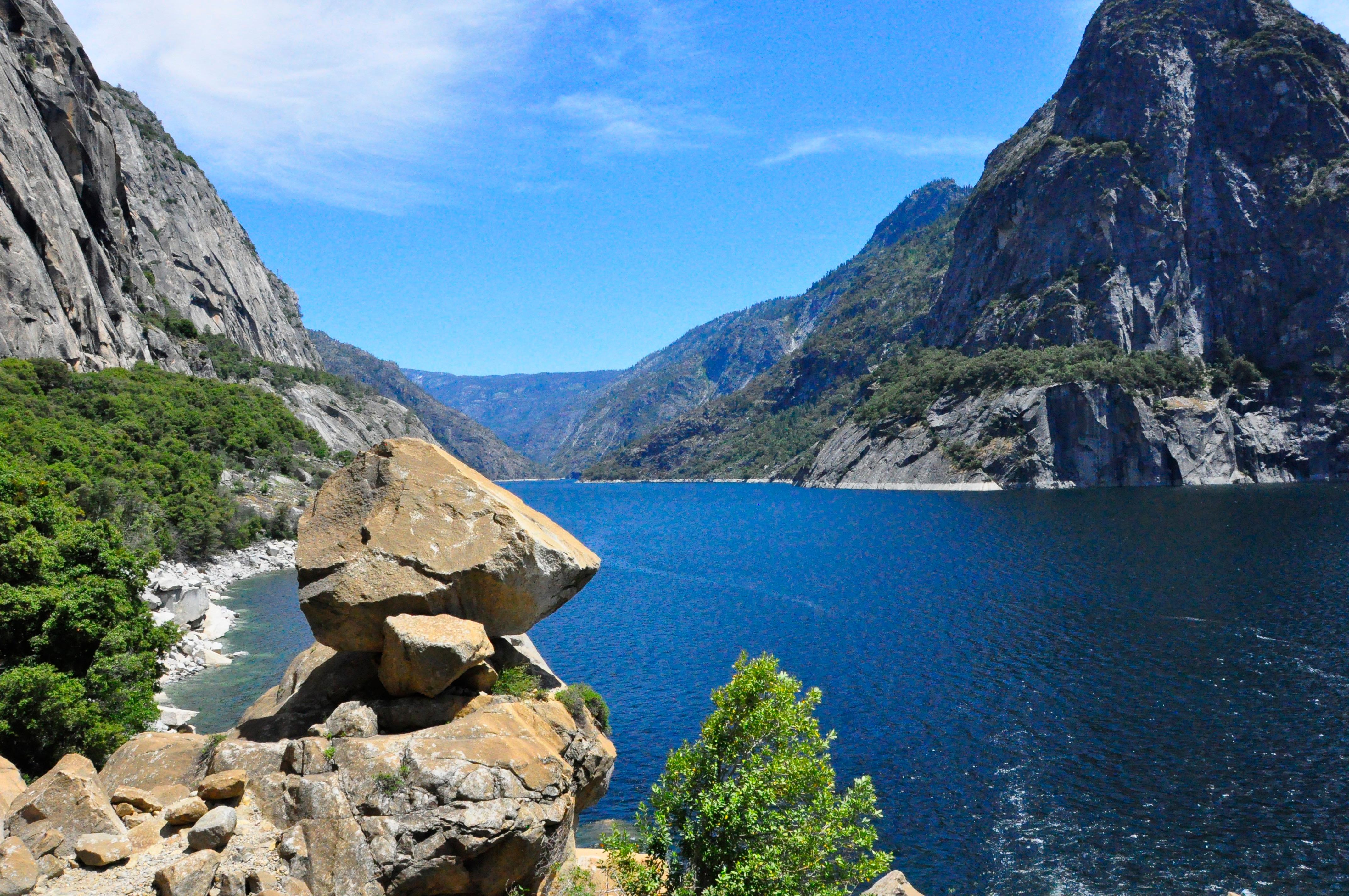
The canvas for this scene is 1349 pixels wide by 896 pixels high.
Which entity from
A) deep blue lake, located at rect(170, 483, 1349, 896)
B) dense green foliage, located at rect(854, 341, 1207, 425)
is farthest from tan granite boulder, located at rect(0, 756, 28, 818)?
dense green foliage, located at rect(854, 341, 1207, 425)

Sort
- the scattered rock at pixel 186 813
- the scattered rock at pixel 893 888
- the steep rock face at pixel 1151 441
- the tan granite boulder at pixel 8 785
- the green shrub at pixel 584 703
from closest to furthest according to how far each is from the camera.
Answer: the scattered rock at pixel 186 813 < the tan granite boulder at pixel 8 785 < the green shrub at pixel 584 703 < the scattered rock at pixel 893 888 < the steep rock face at pixel 1151 441

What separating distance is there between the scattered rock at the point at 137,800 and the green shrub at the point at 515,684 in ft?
22.5

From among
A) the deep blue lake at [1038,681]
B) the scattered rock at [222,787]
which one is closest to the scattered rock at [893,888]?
the deep blue lake at [1038,681]

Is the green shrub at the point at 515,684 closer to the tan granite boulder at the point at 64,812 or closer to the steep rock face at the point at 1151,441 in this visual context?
the tan granite boulder at the point at 64,812

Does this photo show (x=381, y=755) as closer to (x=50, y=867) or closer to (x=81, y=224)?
(x=50, y=867)

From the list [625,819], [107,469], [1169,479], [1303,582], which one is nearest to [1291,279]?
[1169,479]

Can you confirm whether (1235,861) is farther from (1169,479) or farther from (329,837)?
(1169,479)

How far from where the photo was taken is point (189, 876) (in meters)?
12.7

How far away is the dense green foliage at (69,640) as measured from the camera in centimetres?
2177

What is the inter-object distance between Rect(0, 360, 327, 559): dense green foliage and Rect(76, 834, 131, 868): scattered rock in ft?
A: 140

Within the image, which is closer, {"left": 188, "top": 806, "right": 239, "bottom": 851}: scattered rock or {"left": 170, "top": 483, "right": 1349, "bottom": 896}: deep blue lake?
{"left": 188, "top": 806, "right": 239, "bottom": 851}: scattered rock

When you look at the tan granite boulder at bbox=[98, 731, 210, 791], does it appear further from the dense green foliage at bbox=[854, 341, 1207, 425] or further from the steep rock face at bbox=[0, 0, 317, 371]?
the dense green foliage at bbox=[854, 341, 1207, 425]

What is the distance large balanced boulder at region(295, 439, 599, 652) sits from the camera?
58.2 ft

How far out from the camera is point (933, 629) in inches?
2154
